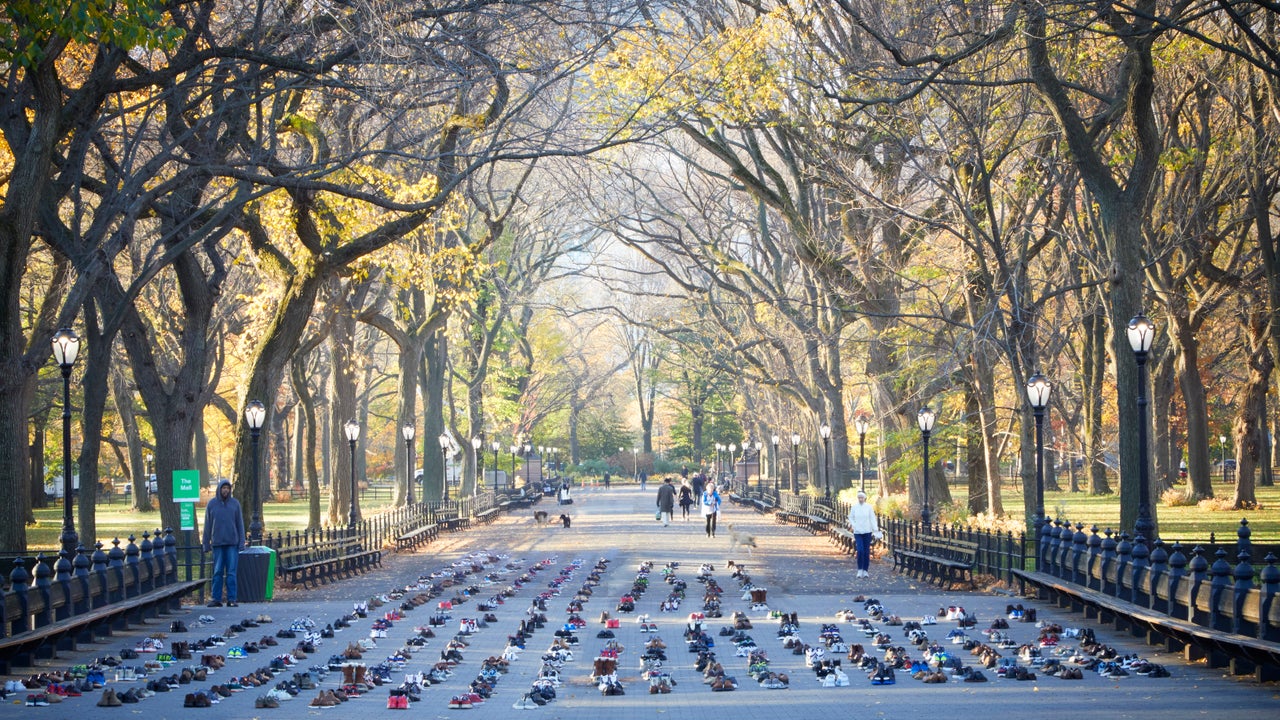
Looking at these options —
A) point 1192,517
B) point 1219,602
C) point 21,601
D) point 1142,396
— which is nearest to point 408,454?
point 1192,517

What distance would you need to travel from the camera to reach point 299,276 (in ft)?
82.8

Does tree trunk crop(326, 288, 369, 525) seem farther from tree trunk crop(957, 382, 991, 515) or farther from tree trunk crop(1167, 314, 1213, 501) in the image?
tree trunk crop(1167, 314, 1213, 501)

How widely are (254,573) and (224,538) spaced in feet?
3.13

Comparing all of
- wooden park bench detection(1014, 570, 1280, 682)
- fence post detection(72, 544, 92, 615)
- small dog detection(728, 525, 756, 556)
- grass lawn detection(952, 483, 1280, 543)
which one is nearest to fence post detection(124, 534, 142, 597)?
fence post detection(72, 544, 92, 615)

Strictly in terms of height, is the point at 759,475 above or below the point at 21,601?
below

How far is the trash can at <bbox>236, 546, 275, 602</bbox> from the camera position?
2081 cm

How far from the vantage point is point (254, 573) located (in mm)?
20859

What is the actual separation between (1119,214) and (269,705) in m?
15.0

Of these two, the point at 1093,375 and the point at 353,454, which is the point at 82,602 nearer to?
the point at 353,454

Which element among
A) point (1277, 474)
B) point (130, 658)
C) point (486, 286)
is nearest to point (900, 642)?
point (130, 658)

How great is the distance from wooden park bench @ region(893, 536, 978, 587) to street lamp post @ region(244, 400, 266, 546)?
38.3 feet

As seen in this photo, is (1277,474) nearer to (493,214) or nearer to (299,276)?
(493,214)

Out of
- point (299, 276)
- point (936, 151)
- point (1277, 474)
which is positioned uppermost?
point (936, 151)

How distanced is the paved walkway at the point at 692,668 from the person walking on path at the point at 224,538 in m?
0.52
